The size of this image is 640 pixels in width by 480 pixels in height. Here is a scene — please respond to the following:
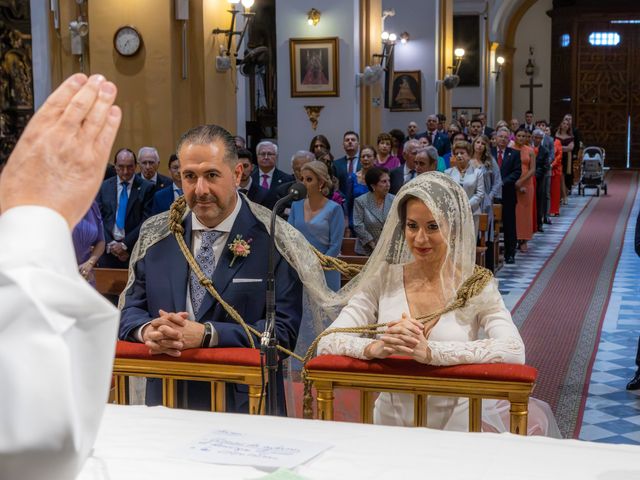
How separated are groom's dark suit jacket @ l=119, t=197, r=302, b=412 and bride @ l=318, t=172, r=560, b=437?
22 cm

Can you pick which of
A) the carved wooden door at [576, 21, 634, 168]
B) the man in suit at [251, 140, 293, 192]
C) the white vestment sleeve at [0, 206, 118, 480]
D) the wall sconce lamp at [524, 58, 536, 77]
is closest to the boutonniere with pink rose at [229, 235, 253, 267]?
the white vestment sleeve at [0, 206, 118, 480]

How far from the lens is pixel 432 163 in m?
10.7

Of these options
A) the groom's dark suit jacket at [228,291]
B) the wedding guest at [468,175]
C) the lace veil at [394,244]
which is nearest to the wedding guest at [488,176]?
the wedding guest at [468,175]

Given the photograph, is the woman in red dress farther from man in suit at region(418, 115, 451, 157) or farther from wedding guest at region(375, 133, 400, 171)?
wedding guest at region(375, 133, 400, 171)

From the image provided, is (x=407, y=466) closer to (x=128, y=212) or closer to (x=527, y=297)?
(x=128, y=212)

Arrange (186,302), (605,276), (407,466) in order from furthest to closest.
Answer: (605,276) → (186,302) → (407,466)

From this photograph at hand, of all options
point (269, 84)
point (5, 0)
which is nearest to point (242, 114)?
point (5, 0)

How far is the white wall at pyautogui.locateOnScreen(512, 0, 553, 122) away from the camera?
33.3 metres

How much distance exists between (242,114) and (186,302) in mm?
9423

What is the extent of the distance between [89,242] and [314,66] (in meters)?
8.37

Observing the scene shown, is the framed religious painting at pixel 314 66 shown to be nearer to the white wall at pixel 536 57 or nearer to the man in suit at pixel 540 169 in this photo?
the man in suit at pixel 540 169

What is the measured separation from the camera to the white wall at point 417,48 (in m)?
22.1

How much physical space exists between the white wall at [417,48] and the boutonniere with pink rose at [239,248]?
18499 mm

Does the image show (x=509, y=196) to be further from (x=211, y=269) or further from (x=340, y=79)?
(x=211, y=269)
